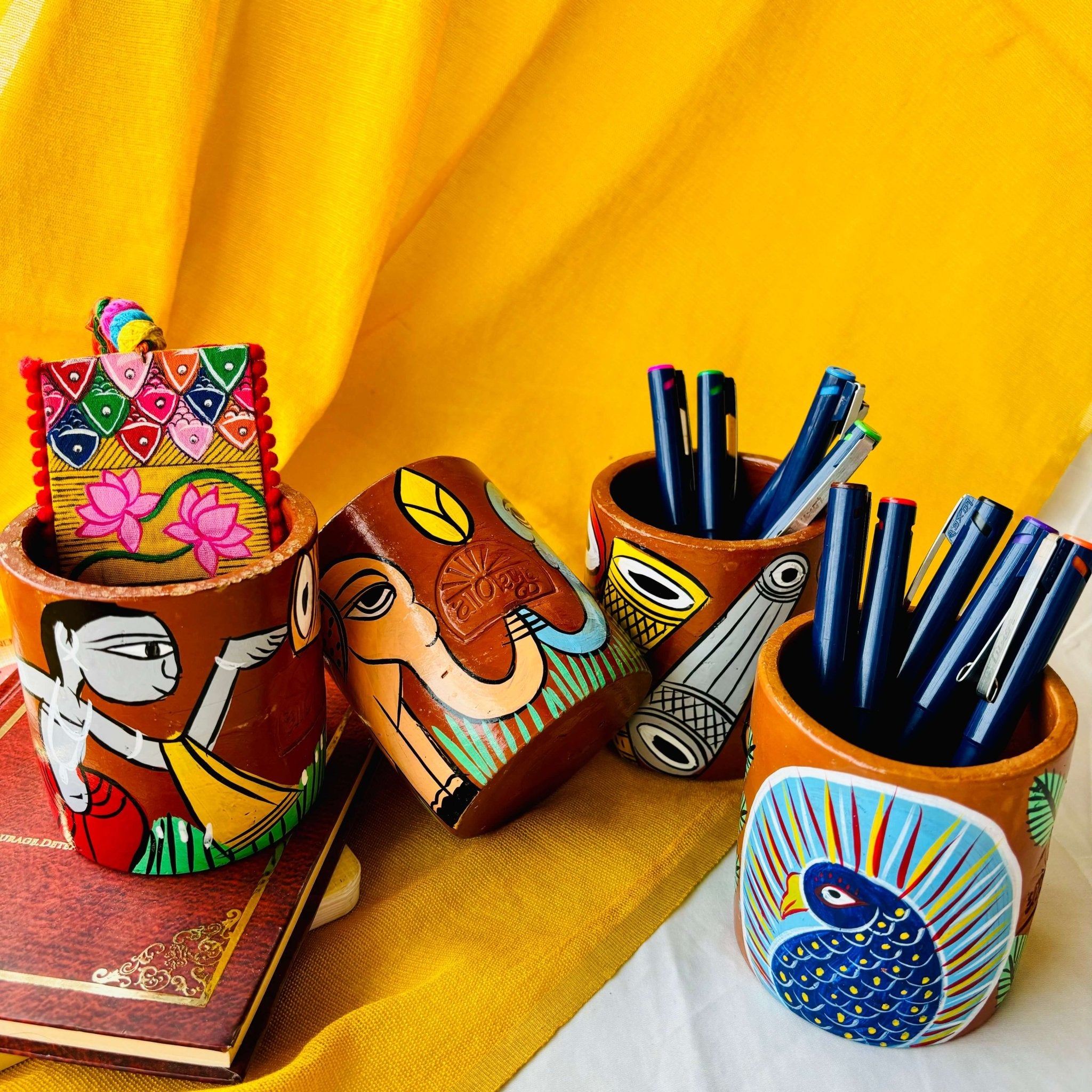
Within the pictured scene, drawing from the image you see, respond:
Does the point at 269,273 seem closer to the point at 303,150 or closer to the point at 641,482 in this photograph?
the point at 303,150

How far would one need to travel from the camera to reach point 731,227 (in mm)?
590

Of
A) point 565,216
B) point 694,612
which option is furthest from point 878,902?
point 565,216

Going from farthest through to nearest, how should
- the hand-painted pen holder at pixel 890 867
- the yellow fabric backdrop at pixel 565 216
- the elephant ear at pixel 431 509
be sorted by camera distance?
the yellow fabric backdrop at pixel 565 216
the elephant ear at pixel 431 509
the hand-painted pen holder at pixel 890 867

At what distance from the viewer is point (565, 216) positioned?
1.93 ft

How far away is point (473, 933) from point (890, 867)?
0.14 metres

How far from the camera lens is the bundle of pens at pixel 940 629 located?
31 cm

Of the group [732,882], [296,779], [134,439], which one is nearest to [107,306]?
[134,439]

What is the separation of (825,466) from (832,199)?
0.25m

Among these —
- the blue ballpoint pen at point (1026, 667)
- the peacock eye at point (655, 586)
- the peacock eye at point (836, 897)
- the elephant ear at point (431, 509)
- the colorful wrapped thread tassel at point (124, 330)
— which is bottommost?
the peacock eye at point (836, 897)

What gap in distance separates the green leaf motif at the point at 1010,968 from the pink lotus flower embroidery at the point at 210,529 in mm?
261

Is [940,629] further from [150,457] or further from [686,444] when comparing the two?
[150,457]

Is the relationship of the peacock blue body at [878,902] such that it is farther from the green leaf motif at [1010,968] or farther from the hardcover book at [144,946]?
the hardcover book at [144,946]

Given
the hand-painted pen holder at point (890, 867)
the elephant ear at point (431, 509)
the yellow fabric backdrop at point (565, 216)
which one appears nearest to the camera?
the hand-painted pen holder at point (890, 867)

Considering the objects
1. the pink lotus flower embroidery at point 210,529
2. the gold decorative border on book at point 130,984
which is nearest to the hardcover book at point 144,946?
the gold decorative border on book at point 130,984
